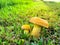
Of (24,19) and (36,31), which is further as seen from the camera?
(24,19)

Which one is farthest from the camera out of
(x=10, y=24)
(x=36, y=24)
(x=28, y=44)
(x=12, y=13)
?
(x=12, y=13)

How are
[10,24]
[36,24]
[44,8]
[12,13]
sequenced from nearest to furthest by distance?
[36,24], [10,24], [12,13], [44,8]

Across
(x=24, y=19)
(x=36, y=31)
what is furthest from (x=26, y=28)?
(x=24, y=19)

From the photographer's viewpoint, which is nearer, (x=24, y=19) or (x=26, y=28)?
(x=26, y=28)

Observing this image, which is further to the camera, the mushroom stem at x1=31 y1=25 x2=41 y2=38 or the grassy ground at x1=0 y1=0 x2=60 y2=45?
the mushroom stem at x1=31 y1=25 x2=41 y2=38

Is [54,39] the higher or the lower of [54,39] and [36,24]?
the lower

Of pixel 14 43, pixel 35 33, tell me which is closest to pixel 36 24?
pixel 35 33

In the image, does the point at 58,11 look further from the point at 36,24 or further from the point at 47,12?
the point at 36,24

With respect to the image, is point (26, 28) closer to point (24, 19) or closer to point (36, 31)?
point (36, 31)
